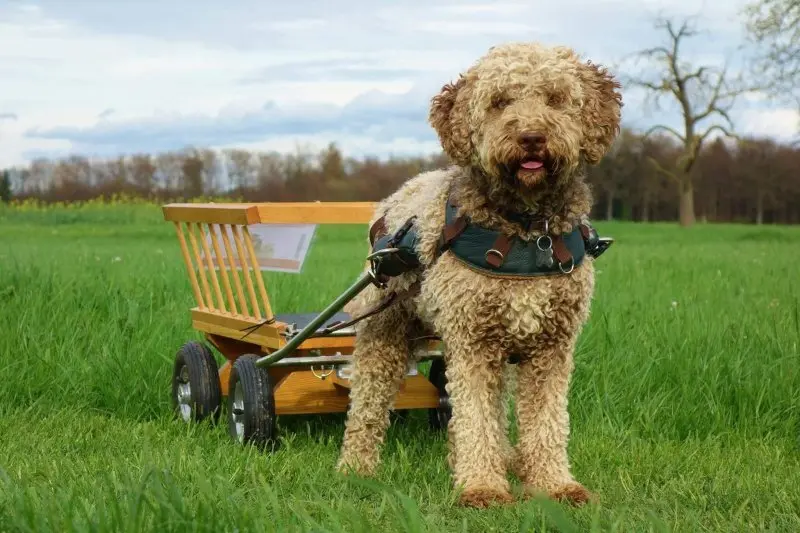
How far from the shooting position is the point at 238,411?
5391mm

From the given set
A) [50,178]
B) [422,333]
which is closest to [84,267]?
[422,333]

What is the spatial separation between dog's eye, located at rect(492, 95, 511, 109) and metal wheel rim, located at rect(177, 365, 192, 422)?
9.38ft

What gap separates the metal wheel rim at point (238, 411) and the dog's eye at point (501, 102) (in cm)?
222

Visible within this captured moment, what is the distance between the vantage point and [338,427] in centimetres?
600

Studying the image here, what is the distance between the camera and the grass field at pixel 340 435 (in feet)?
11.1

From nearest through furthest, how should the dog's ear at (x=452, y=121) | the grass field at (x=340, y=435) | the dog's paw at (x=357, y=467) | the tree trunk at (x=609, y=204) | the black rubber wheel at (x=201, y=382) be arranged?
the grass field at (x=340, y=435) → the dog's ear at (x=452, y=121) → the dog's paw at (x=357, y=467) → the black rubber wheel at (x=201, y=382) → the tree trunk at (x=609, y=204)

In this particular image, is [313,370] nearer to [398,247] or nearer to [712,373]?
[398,247]

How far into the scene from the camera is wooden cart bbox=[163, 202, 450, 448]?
518 cm

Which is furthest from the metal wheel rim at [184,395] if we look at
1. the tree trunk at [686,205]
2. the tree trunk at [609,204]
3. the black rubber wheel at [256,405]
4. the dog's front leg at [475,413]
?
the tree trunk at [609,204]

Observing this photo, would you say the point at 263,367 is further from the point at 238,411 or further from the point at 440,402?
the point at 440,402

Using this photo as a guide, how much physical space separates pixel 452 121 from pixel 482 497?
5.04 feet

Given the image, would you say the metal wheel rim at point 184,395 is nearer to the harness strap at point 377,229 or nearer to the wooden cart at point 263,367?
the wooden cart at point 263,367

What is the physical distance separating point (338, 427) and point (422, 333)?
51.4 inches

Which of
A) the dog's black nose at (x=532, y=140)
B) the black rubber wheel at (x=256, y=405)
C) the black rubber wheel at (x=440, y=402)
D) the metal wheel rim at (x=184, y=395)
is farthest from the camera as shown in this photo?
the metal wheel rim at (x=184, y=395)
